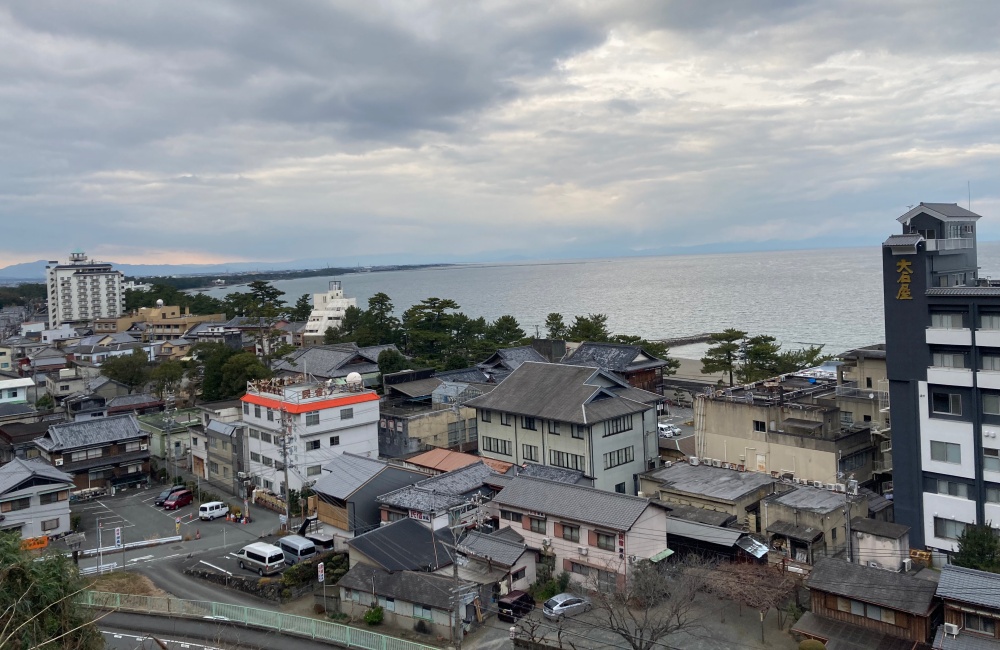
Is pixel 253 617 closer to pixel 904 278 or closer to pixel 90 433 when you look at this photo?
pixel 90 433

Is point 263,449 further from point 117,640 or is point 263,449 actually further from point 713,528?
point 713,528

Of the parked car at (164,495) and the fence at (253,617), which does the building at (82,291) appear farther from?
the fence at (253,617)

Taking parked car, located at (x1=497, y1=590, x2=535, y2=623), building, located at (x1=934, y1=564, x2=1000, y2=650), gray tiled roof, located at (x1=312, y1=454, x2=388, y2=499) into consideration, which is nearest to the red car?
gray tiled roof, located at (x1=312, y1=454, x2=388, y2=499)

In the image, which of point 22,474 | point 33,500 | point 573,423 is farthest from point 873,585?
point 22,474

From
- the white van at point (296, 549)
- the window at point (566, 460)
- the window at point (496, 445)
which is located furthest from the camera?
the window at point (496, 445)

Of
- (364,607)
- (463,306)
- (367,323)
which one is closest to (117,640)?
(364,607)

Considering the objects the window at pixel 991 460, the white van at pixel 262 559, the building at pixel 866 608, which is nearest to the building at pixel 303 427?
the white van at pixel 262 559
